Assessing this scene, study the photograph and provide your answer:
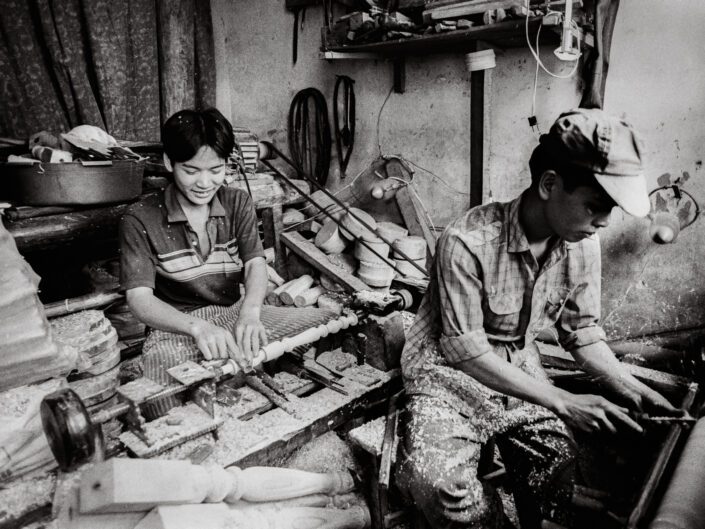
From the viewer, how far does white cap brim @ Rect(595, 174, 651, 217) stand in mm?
1850

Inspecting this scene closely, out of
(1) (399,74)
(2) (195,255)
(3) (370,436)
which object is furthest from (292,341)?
(1) (399,74)

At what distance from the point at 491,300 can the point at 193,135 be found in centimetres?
169

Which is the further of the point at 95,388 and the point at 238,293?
the point at 238,293

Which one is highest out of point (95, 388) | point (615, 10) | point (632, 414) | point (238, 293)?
point (615, 10)

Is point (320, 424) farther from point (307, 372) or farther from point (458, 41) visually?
point (458, 41)

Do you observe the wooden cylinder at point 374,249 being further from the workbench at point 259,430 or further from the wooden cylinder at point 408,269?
the workbench at point 259,430

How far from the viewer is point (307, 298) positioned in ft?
14.1

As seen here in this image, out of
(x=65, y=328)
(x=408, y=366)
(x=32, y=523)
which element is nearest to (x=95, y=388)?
(x=65, y=328)

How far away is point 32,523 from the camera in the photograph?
1.90m

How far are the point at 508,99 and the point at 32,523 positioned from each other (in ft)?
13.9

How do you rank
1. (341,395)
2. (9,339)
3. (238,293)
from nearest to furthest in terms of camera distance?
(9,339) < (341,395) < (238,293)

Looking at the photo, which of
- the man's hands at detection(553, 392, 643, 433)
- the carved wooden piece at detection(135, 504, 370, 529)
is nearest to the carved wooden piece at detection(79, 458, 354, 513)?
the carved wooden piece at detection(135, 504, 370, 529)

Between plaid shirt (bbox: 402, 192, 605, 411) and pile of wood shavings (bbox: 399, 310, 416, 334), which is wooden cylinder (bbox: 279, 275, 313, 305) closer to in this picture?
pile of wood shavings (bbox: 399, 310, 416, 334)

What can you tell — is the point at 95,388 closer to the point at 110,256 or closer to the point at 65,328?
the point at 65,328
